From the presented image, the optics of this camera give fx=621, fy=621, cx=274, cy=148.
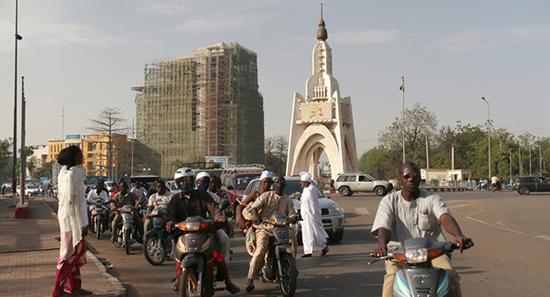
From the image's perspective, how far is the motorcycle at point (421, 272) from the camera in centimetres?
426

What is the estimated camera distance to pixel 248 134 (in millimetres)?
98375

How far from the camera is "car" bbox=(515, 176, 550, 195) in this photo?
48.0 m

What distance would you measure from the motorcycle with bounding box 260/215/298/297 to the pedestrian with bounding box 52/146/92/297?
93.2 inches

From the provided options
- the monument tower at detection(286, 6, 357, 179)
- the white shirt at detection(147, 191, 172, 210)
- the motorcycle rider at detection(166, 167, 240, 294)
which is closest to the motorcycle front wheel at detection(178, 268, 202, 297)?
the motorcycle rider at detection(166, 167, 240, 294)

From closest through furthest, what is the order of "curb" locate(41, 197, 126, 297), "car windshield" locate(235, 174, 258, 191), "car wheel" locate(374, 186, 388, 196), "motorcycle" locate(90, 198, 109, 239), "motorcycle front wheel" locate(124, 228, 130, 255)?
"curb" locate(41, 197, 126, 297) → "motorcycle front wheel" locate(124, 228, 130, 255) → "motorcycle" locate(90, 198, 109, 239) → "car windshield" locate(235, 174, 258, 191) → "car wheel" locate(374, 186, 388, 196)

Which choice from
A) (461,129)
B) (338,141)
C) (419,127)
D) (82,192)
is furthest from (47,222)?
(461,129)

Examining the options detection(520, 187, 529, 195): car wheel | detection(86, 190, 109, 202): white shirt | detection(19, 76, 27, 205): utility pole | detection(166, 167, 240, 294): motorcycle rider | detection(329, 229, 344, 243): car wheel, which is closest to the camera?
detection(166, 167, 240, 294): motorcycle rider

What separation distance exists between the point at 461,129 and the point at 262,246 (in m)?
101

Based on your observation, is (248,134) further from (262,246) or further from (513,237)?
(262,246)

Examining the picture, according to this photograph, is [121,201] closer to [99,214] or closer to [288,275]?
[99,214]

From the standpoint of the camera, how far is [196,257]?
21.8 ft

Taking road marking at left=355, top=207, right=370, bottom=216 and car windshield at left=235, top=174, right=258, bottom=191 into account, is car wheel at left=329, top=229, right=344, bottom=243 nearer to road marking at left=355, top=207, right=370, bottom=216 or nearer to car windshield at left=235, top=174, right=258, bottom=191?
car windshield at left=235, top=174, right=258, bottom=191

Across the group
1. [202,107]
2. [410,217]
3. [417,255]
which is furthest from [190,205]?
[202,107]

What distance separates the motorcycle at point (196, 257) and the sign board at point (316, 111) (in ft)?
190
